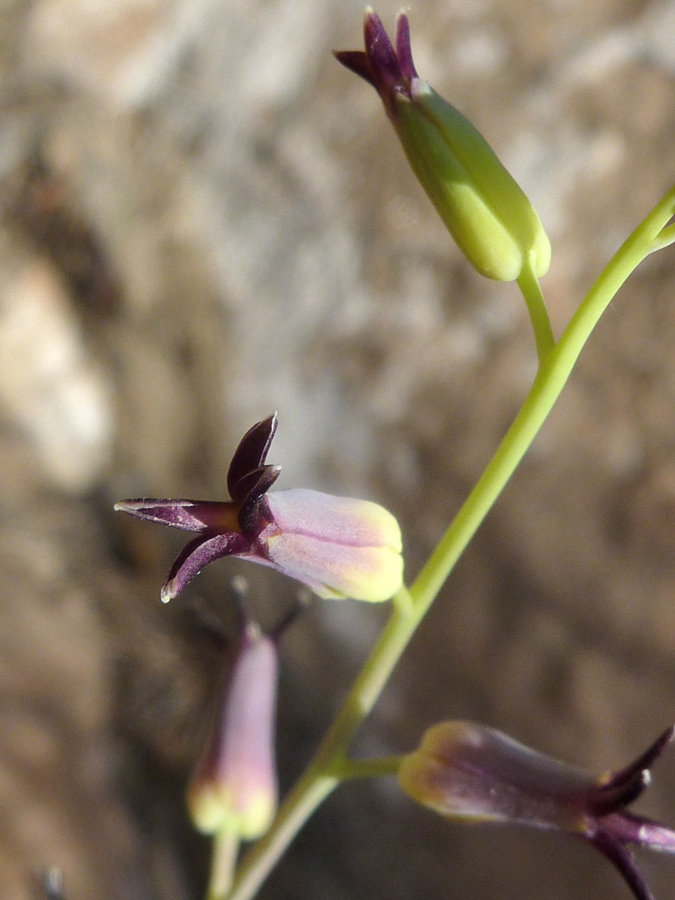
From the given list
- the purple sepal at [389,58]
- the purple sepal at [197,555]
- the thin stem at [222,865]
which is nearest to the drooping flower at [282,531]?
the purple sepal at [197,555]

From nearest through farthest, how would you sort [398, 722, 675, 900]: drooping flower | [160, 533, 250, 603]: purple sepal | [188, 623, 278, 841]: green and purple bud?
[160, 533, 250, 603]: purple sepal → [398, 722, 675, 900]: drooping flower → [188, 623, 278, 841]: green and purple bud

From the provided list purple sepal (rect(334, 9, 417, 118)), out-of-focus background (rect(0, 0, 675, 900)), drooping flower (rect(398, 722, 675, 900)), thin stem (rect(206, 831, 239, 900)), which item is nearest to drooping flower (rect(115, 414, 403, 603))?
drooping flower (rect(398, 722, 675, 900))

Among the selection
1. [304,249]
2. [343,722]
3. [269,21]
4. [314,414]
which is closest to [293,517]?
[343,722]

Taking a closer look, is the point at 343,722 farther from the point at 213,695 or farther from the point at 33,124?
the point at 33,124

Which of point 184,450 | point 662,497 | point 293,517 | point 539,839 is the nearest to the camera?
point 293,517

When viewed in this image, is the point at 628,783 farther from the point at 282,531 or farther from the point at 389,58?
the point at 389,58

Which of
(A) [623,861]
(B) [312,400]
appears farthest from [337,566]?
(B) [312,400]

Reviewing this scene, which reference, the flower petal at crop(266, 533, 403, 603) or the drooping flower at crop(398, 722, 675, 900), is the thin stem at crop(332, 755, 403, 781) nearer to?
the drooping flower at crop(398, 722, 675, 900)
